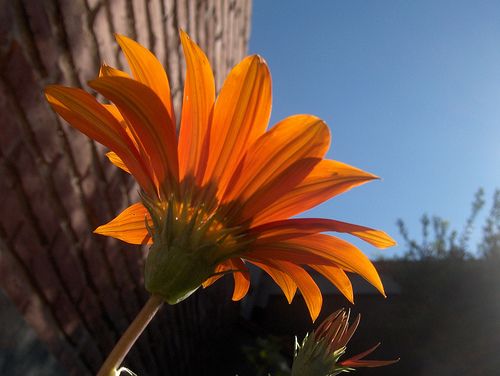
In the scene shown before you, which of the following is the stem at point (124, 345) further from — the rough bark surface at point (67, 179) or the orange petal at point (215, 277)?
the rough bark surface at point (67, 179)

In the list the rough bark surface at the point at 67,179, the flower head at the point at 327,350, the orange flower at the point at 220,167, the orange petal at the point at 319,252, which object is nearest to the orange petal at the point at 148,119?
the orange flower at the point at 220,167

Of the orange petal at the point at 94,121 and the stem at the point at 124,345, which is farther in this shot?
the orange petal at the point at 94,121

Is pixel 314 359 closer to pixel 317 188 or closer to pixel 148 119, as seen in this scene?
pixel 317 188

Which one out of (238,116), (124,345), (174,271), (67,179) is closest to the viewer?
(124,345)

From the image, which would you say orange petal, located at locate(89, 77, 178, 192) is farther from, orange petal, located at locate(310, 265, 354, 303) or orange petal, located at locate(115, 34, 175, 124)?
orange petal, located at locate(310, 265, 354, 303)

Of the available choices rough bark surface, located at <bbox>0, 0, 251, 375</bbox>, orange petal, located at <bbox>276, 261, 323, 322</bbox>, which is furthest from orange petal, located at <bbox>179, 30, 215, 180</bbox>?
rough bark surface, located at <bbox>0, 0, 251, 375</bbox>

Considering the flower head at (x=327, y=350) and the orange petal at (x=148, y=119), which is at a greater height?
the orange petal at (x=148, y=119)

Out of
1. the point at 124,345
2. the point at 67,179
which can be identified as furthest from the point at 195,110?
the point at 67,179
